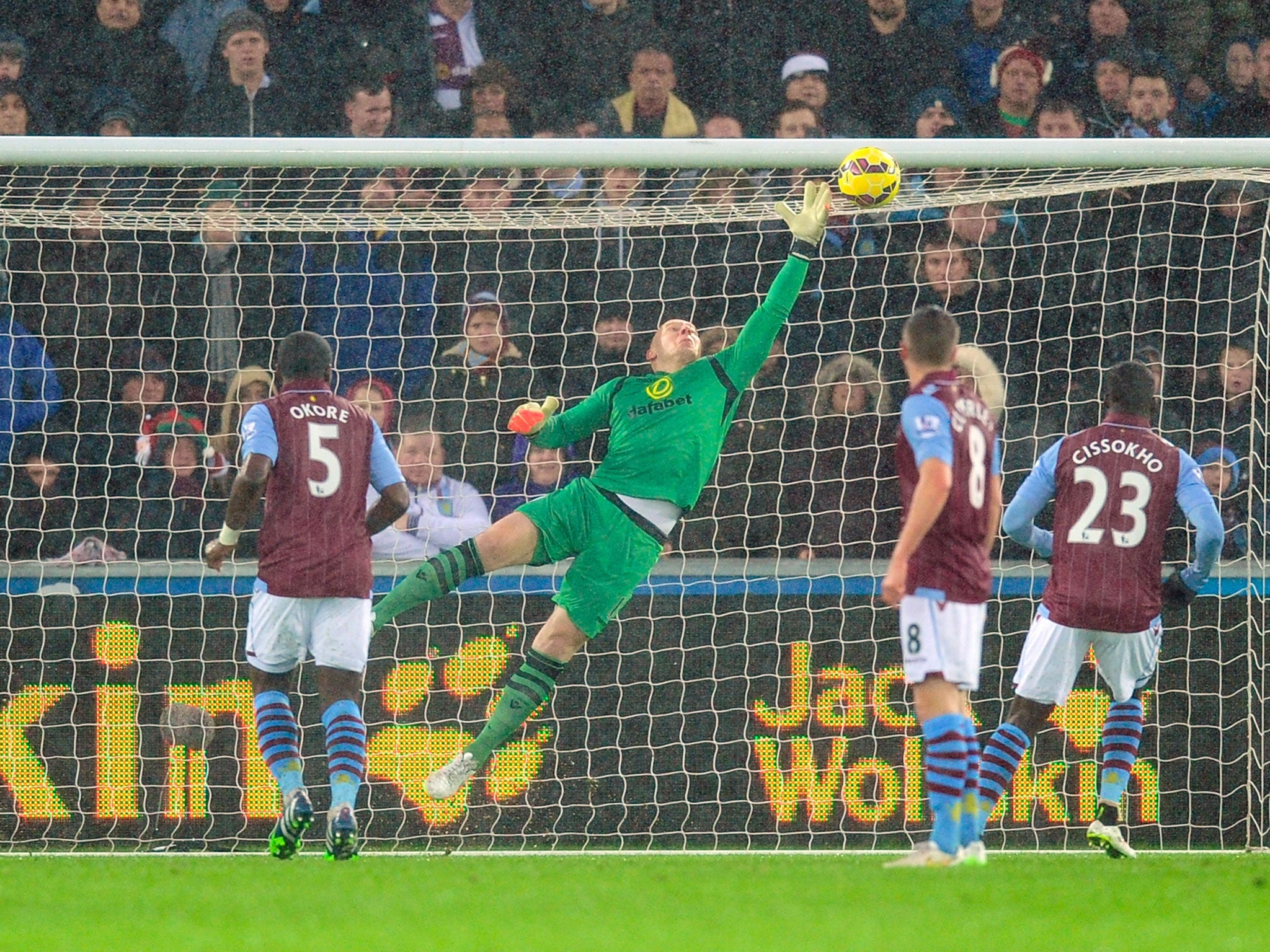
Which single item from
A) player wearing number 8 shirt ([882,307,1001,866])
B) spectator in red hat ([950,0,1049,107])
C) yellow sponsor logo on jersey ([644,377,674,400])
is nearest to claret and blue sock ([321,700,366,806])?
yellow sponsor logo on jersey ([644,377,674,400])

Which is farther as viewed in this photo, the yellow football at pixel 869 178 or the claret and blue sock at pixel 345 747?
the yellow football at pixel 869 178

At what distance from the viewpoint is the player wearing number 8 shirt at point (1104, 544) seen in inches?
283

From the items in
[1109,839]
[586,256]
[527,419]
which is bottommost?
[1109,839]

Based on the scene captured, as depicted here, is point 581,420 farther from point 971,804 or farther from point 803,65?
point 803,65

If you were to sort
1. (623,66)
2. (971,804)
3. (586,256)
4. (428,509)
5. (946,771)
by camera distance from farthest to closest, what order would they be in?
(623,66) < (586,256) < (428,509) < (971,804) < (946,771)

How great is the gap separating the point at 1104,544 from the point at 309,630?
3110 mm

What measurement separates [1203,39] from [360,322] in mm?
5196

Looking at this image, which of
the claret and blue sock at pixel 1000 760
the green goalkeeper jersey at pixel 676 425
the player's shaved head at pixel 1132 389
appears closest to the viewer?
the claret and blue sock at pixel 1000 760

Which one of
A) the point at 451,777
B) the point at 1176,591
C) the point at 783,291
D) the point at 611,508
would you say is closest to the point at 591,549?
the point at 611,508

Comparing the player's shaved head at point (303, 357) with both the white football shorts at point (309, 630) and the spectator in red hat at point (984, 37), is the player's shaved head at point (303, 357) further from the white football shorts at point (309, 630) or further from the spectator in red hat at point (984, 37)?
the spectator in red hat at point (984, 37)

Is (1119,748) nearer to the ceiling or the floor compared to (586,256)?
nearer to the floor

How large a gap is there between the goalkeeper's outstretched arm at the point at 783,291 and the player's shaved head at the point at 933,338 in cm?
128

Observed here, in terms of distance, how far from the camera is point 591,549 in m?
7.48

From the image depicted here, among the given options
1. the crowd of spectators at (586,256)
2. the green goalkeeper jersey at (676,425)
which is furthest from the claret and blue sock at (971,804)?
the crowd of spectators at (586,256)
